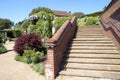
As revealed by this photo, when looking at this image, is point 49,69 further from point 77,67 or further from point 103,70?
point 103,70

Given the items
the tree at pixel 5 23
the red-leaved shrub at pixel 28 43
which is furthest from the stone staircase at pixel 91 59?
the tree at pixel 5 23

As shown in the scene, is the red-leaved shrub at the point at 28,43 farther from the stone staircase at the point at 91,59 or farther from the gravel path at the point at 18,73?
the stone staircase at the point at 91,59

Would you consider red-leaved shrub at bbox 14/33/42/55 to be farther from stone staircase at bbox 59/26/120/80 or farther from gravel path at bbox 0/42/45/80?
stone staircase at bbox 59/26/120/80

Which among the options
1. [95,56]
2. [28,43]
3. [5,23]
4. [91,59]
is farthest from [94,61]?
[5,23]

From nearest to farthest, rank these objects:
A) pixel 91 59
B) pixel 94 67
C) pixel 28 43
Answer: pixel 94 67 < pixel 91 59 < pixel 28 43

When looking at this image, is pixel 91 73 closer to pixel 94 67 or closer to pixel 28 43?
pixel 94 67

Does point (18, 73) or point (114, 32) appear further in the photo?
point (114, 32)

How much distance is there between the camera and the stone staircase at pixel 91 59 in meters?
6.22

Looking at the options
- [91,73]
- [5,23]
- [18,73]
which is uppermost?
[91,73]

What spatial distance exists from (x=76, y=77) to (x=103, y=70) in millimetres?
1062

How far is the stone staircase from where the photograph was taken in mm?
6219

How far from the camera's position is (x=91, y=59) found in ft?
23.2

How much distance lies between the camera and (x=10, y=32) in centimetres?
3394

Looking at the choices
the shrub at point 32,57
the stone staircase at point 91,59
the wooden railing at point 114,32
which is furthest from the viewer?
the shrub at point 32,57
